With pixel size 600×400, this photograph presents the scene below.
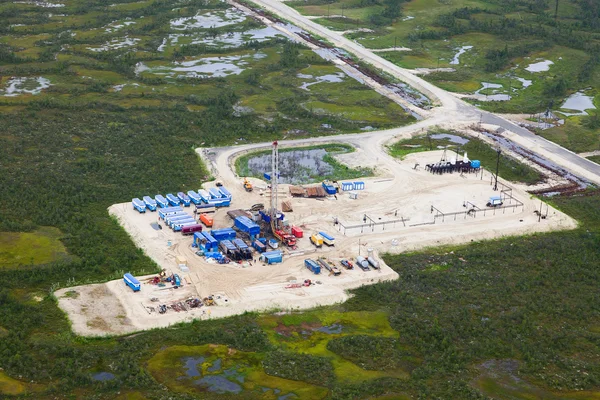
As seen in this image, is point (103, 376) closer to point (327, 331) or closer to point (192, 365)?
point (192, 365)

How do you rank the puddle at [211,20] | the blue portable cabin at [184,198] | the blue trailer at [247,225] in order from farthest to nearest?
the puddle at [211,20], the blue portable cabin at [184,198], the blue trailer at [247,225]

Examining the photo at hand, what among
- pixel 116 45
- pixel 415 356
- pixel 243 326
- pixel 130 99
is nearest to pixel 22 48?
pixel 116 45

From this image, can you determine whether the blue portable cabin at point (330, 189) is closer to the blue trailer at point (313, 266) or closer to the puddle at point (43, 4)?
the blue trailer at point (313, 266)

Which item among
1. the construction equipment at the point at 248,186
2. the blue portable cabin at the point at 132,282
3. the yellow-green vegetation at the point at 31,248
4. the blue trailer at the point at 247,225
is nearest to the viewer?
the blue portable cabin at the point at 132,282

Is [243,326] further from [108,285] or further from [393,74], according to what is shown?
[393,74]

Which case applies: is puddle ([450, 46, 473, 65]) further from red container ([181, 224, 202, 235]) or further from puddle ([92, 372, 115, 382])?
puddle ([92, 372, 115, 382])

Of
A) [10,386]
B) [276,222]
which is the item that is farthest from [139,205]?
[10,386]

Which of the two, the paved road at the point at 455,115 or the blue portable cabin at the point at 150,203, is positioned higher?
the blue portable cabin at the point at 150,203

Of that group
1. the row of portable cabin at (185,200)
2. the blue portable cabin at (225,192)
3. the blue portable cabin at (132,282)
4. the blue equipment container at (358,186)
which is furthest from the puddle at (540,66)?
the blue portable cabin at (132,282)
